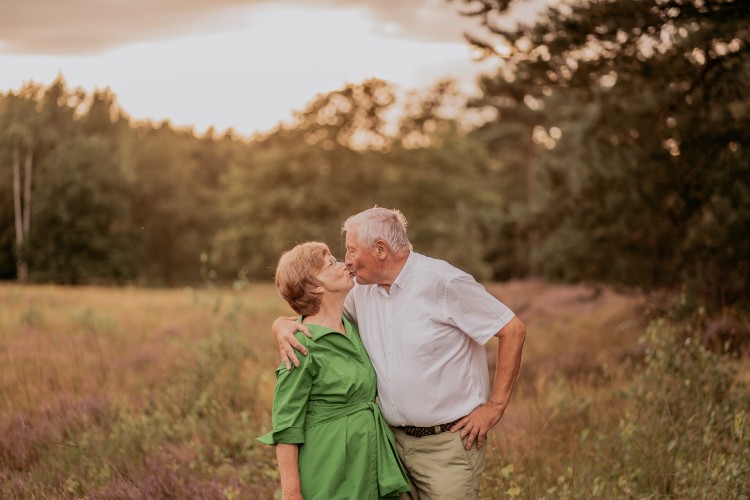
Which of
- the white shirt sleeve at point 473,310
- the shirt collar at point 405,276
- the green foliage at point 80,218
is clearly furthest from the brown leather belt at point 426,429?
the green foliage at point 80,218

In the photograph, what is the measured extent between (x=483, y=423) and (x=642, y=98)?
9432mm

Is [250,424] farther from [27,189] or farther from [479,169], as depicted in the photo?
[479,169]

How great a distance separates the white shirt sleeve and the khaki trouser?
48 cm

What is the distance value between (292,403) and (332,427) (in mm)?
219

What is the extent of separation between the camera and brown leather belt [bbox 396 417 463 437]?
353 cm

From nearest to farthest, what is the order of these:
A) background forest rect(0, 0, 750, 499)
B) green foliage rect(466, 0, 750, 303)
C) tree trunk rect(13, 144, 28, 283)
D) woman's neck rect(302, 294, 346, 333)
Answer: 1. woman's neck rect(302, 294, 346, 333)
2. background forest rect(0, 0, 750, 499)
3. green foliage rect(466, 0, 750, 303)
4. tree trunk rect(13, 144, 28, 283)

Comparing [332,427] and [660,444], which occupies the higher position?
[332,427]

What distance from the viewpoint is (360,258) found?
3.52m

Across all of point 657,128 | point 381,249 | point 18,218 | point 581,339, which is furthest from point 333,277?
point 18,218

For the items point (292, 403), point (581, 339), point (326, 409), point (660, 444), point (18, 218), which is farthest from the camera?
point (18, 218)

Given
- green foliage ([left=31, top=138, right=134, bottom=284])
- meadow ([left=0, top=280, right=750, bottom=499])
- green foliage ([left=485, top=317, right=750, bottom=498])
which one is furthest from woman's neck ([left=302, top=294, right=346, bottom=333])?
green foliage ([left=31, top=138, right=134, bottom=284])

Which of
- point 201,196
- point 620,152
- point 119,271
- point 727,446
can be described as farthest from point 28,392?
A: point 201,196

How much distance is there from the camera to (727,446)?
5.05m

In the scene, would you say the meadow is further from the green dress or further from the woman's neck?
the woman's neck
